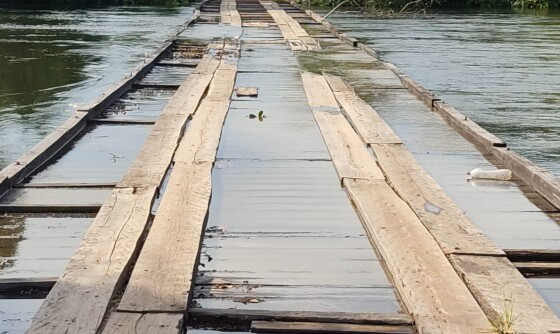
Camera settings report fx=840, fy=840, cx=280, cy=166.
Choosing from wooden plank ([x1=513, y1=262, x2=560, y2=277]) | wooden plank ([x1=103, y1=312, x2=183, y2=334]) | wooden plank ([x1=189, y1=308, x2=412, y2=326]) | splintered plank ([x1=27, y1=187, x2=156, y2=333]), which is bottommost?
wooden plank ([x1=513, y1=262, x2=560, y2=277])

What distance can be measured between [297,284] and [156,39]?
14.4 metres

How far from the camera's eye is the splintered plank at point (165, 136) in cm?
525

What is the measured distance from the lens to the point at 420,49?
16.5 metres

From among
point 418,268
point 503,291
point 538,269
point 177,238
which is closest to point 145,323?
point 177,238

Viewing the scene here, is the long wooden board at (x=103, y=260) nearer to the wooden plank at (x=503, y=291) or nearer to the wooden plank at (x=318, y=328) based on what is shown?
the wooden plank at (x=318, y=328)

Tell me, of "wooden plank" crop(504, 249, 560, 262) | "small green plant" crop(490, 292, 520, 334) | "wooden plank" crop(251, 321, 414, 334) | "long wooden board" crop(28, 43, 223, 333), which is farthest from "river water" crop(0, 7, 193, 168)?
"small green plant" crop(490, 292, 520, 334)

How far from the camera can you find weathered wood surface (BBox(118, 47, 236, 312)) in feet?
10.9

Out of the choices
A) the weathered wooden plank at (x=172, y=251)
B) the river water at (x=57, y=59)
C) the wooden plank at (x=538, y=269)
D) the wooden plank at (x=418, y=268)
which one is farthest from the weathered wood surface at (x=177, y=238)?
the river water at (x=57, y=59)

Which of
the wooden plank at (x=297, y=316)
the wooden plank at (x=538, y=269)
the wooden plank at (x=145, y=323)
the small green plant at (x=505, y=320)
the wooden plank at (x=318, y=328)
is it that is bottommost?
the wooden plank at (x=538, y=269)

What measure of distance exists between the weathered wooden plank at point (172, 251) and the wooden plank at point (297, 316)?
0.33ft

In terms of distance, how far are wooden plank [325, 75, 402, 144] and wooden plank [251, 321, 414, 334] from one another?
3390 mm

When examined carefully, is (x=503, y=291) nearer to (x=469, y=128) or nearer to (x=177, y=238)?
(x=177, y=238)

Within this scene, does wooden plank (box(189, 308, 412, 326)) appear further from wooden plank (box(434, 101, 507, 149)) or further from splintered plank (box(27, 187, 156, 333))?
wooden plank (box(434, 101, 507, 149))

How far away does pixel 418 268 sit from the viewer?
3.72m
